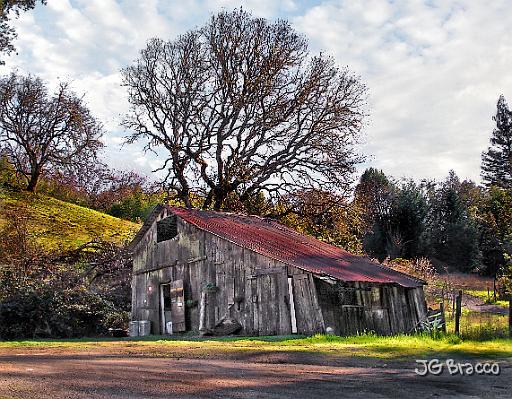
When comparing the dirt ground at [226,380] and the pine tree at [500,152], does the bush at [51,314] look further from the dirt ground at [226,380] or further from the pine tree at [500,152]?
the pine tree at [500,152]

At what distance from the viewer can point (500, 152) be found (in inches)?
2950

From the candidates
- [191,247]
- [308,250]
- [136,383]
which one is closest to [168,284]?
[191,247]

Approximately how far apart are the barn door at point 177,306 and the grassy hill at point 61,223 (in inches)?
531

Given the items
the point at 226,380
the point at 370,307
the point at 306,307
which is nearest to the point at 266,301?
the point at 306,307

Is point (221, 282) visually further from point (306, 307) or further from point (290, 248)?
point (306, 307)

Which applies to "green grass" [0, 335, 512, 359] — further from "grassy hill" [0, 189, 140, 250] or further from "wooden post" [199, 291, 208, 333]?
"grassy hill" [0, 189, 140, 250]

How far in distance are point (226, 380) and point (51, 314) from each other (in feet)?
60.6

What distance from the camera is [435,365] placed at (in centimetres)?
1105

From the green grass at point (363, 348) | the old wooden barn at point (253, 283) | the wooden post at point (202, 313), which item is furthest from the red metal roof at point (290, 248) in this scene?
the green grass at point (363, 348)

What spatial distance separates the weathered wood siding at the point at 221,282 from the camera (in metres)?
19.0

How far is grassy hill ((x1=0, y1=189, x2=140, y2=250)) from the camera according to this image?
37.1 m

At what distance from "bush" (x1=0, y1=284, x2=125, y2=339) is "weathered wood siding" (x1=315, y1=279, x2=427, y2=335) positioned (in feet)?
37.7

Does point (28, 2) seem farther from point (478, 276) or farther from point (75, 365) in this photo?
point (478, 276)

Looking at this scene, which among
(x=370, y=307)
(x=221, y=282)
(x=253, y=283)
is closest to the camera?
(x=253, y=283)
